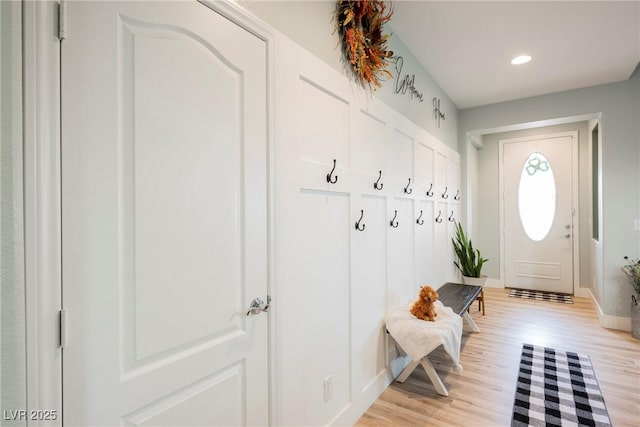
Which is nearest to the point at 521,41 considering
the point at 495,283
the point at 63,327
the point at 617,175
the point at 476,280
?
the point at 617,175

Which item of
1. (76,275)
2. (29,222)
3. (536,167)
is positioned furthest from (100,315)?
(536,167)

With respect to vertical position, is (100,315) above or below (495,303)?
above

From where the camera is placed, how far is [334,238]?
5.67ft

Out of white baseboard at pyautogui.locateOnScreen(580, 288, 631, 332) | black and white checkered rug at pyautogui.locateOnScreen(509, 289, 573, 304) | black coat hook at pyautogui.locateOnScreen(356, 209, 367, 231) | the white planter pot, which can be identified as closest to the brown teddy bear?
black coat hook at pyautogui.locateOnScreen(356, 209, 367, 231)

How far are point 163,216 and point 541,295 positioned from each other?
5.42m

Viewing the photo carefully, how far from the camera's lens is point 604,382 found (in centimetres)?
235

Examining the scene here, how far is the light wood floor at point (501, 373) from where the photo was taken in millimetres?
1975

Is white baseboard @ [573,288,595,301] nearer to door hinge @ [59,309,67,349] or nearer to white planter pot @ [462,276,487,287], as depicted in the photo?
white planter pot @ [462,276,487,287]

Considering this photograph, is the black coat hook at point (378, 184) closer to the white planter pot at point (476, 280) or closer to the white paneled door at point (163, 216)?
the white paneled door at point (163, 216)

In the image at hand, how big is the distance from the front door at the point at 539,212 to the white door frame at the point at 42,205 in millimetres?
5700

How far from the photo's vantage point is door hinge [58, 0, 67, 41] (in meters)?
0.75

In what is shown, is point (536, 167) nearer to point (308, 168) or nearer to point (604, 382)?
point (604, 382)

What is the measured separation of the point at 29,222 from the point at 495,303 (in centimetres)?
490

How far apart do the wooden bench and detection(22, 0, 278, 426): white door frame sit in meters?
2.06
